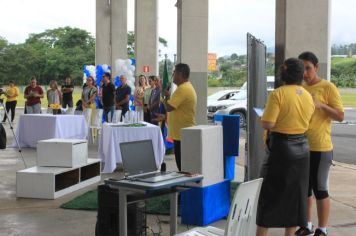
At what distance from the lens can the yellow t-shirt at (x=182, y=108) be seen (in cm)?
737

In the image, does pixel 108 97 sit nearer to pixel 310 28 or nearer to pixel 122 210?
pixel 310 28

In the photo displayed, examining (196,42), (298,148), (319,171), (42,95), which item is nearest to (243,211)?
(298,148)

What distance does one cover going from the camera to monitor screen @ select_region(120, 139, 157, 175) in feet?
15.9

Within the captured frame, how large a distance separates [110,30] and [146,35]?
17.9 ft

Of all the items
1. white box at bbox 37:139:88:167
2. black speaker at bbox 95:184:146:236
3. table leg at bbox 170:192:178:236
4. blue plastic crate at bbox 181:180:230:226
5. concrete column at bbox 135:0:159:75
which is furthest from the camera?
concrete column at bbox 135:0:159:75

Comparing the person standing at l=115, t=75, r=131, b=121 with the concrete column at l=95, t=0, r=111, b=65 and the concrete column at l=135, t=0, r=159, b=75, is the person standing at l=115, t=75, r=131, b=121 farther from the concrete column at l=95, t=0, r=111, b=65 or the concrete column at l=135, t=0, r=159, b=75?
the concrete column at l=95, t=0, r=111, b=65

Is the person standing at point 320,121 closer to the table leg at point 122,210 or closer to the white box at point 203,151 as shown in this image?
the white box at point 203,151

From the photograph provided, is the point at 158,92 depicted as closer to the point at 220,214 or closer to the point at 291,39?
the point at 291,39

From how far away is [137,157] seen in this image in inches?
197

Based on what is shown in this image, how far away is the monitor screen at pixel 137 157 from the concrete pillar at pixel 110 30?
834 inches

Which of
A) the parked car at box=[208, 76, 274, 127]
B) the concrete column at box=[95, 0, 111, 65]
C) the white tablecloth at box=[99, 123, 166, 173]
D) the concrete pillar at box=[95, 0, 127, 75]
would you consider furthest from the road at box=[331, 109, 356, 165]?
the concrete column at box=[95, 0, 111, 65]

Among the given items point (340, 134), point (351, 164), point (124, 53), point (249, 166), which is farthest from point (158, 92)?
point (124, 53)

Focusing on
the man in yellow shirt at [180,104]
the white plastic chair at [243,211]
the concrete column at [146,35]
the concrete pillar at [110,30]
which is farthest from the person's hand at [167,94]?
the concrete pillar at [110,30]

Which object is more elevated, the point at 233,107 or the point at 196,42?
the point at 196,42
